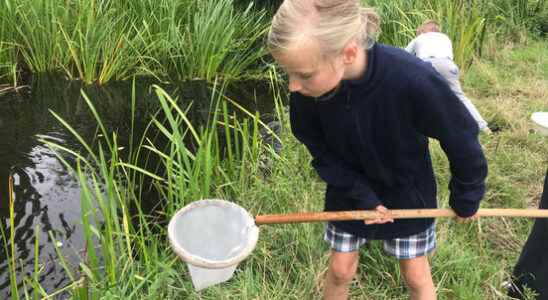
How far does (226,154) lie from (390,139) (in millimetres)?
2161

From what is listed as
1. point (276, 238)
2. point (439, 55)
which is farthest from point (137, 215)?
point (439, 55)

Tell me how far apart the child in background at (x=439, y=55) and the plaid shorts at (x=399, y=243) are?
1968mm

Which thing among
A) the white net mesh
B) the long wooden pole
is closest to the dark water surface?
the white net mesh

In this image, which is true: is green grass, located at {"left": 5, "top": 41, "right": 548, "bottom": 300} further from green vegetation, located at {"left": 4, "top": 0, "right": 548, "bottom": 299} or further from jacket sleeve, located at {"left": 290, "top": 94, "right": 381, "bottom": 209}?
jacket sleeve, located at {"left": 290, "top": 94, "right": 381, "bottom": 209}

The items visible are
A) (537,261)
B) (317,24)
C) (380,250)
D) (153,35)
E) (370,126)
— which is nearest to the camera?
(317,24)

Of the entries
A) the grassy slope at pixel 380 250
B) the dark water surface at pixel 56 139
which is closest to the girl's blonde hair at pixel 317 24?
the grassy slope at pixel 380 250

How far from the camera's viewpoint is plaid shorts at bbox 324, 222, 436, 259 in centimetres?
159

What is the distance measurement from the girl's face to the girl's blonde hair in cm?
2

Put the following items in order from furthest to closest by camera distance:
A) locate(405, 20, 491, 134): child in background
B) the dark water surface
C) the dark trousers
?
locate(405, 20, 491, 134): child in background, the dark water surface, the dark trousers

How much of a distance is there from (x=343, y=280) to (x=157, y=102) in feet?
9.89

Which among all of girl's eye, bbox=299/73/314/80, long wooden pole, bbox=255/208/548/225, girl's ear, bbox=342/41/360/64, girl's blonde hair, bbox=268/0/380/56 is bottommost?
long wooden pole, bbox=255/208/548/225

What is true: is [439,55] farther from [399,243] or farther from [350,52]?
[350,52]

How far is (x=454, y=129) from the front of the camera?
135cm

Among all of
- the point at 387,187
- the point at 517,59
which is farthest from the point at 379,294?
the point at 517,59
